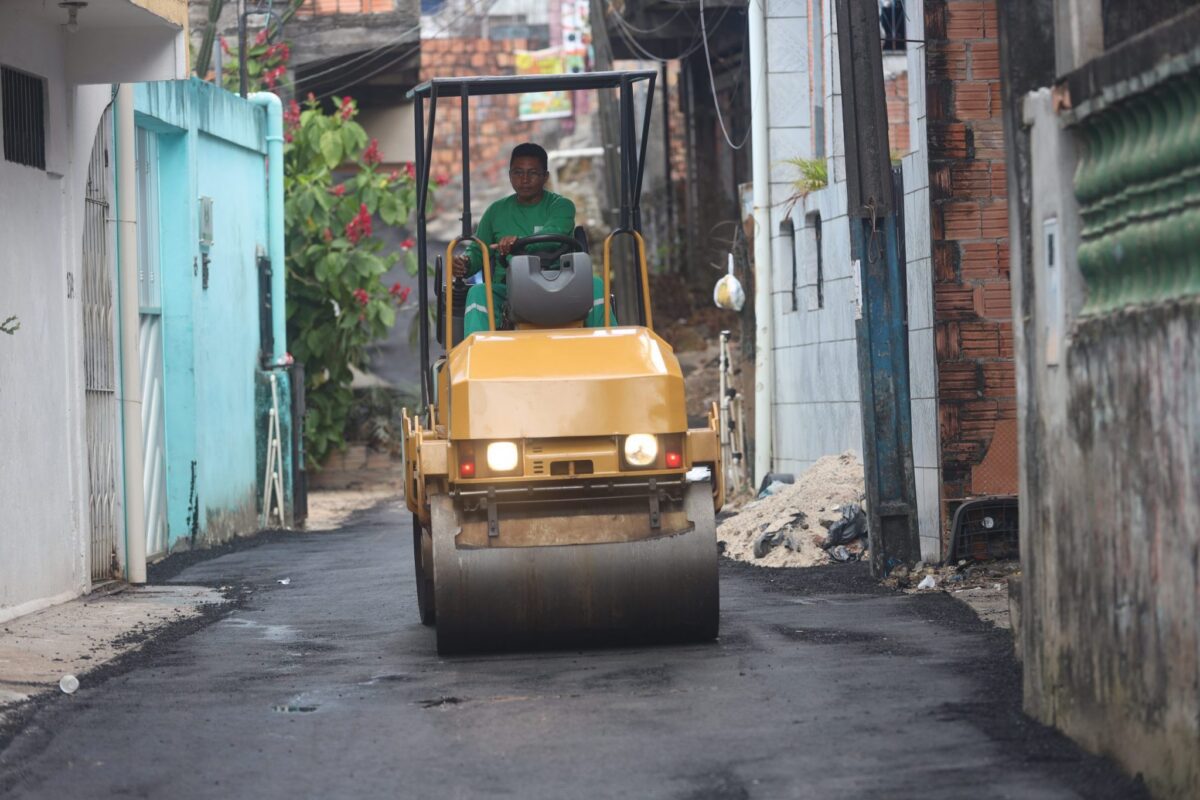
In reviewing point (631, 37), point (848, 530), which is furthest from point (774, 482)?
point (631, 37)

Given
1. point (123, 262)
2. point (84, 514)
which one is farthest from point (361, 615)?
point (123, 262)

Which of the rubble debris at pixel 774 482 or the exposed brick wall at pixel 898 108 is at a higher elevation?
the exposed brick wall at pixel 898 108

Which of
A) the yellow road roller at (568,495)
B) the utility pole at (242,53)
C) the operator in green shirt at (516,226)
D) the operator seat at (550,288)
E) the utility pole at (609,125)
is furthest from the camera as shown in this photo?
the utility pole at (609,125)

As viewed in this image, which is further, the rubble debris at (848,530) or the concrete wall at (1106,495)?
the rubble debris at (848,530)

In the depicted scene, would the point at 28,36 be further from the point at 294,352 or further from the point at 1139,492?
the point at 294,352

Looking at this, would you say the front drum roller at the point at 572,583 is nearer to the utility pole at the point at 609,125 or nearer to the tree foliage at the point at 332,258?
the utility pole at the point at 609,125

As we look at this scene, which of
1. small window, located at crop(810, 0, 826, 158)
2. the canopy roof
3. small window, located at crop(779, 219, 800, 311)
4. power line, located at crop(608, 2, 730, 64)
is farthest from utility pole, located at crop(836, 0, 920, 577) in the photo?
power line, located at crop(608, 2, 730, 64)

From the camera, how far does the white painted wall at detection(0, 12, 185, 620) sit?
11922 millimetres

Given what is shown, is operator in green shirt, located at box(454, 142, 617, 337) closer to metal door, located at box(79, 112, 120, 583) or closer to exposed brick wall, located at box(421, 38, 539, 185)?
metal door, located at box(79, 112, 120, 583)

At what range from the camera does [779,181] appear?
65.1ft

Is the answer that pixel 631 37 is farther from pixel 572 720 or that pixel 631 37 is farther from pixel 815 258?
pixel 572 720

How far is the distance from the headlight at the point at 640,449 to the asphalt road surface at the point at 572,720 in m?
0.96

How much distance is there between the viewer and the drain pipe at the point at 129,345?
1443 centimetres

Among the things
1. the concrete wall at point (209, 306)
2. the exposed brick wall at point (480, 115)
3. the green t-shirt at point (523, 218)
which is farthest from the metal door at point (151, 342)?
the exposed brick wall at point (480, 115)
